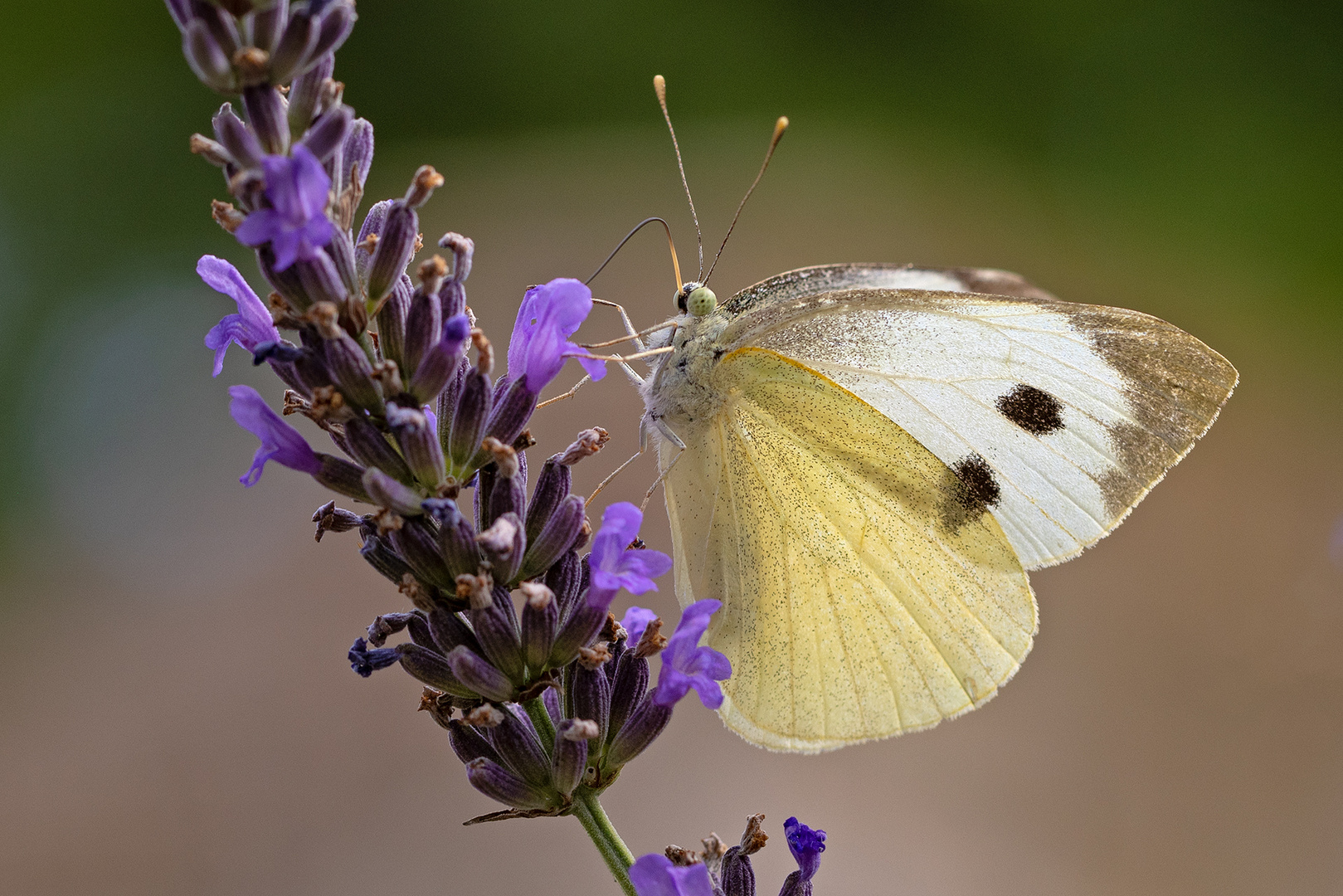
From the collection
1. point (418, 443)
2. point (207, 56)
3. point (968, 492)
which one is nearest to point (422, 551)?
point (418, 443)

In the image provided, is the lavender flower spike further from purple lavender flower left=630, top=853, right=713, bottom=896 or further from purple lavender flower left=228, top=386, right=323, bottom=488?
purple lavender flower left=630, top=853, right=713, bottom=896

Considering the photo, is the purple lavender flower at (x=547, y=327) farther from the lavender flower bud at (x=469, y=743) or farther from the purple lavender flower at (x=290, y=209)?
the lavender flower bud at (x=469, y=743)

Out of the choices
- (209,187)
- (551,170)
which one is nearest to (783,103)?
Answer: (551,170)

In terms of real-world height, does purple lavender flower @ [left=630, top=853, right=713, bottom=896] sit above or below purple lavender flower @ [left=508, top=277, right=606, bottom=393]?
below

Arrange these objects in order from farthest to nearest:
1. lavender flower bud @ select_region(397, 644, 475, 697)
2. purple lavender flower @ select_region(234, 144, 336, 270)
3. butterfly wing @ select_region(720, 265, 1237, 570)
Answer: butterfly wing @ select_region(720, 265, 1237, 570) → lavender flower bud @ select_region(397, 644, 475, 697) → purple lavender flower @ select_region(234, 144, 336, 270)

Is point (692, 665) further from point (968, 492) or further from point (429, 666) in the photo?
point (968, 492)

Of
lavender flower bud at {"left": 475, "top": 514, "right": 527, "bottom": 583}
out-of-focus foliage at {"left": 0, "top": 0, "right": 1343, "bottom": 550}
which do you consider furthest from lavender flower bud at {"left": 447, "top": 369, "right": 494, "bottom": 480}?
out-of-focus foliage at {"left": 0, "top": 0, "right": 1343, "bottom": 550}
